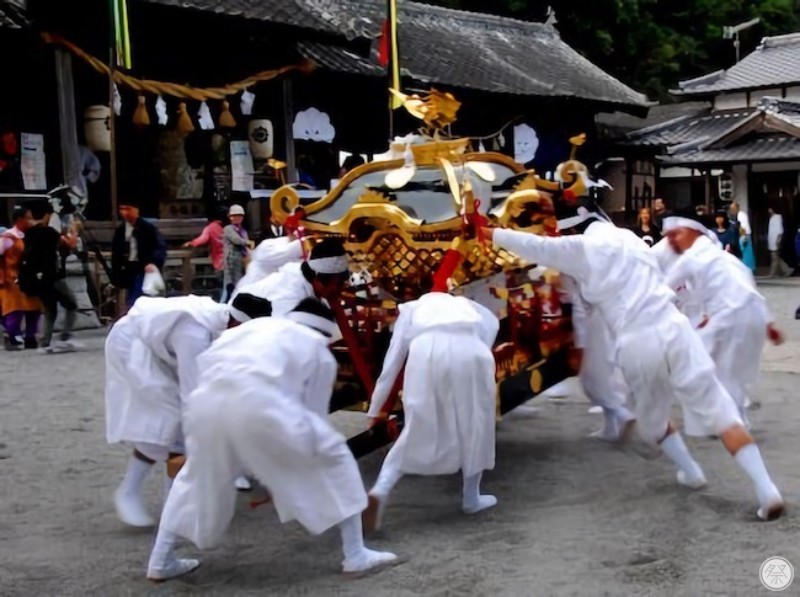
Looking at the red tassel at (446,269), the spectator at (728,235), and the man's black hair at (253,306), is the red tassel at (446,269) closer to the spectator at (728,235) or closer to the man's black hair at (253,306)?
the man's black hair at (253,306)

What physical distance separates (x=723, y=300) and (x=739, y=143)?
685 inches

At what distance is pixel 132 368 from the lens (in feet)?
16.2

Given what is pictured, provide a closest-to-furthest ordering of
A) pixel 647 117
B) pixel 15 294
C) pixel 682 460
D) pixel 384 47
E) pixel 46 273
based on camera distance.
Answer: pixel 682 460 < pixel 46 273 < pixel 15 294 < pixel 384 47 < pixel 647 117

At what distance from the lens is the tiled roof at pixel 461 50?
50.8 feet

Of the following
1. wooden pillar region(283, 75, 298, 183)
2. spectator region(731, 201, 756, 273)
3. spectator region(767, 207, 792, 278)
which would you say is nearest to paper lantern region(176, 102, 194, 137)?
wooden pillar region(283, 75, 298, 183)

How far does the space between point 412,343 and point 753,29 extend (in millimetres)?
31669

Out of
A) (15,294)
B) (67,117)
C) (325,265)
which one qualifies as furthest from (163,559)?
(67,117)

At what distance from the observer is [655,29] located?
30609 mm

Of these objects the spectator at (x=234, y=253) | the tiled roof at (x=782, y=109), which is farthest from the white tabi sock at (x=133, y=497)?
the tiled roof at (x=782, y=109)

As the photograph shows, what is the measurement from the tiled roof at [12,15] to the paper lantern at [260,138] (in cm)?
450

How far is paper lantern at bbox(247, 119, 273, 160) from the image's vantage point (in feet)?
52.5

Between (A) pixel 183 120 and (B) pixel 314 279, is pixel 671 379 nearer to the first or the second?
(B) pixel 314 279

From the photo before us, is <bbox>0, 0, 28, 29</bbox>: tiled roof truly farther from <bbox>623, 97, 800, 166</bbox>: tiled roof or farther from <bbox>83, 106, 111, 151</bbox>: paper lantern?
<bbox>623, 97, 800, 166</bbox>: tiled roof

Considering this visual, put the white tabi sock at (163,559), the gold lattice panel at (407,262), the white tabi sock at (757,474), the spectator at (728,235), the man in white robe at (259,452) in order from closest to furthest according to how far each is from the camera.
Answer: the man in white robe at (259,452)
the white tabi sock at (163,559)
the white tabi sock at (757,474)
the gold lattice panel at (407,262)
the spectator at (728,235)
